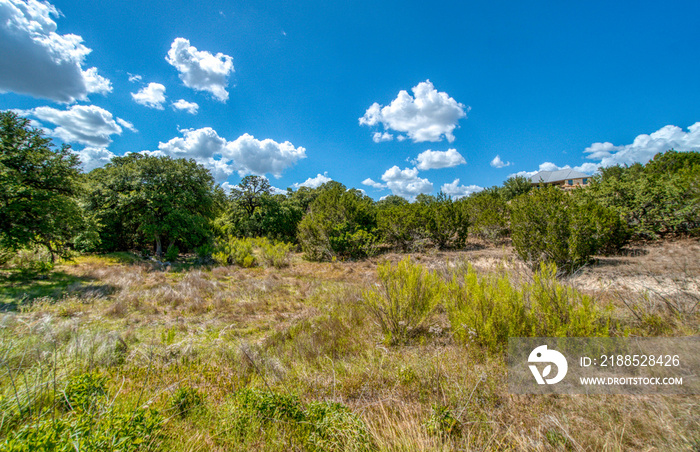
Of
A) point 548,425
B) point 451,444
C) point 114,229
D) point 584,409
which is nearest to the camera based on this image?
point 451,444

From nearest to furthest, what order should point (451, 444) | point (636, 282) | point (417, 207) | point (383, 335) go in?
point (451, 444)
point (383, 335)
point (636, 282)
point (417, 207)

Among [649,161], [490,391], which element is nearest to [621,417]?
[490,391]

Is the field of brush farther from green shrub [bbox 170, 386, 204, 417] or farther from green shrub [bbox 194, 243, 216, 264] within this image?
green shrub [bbox 194, 243, 216, 264]

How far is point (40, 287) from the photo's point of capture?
7.75m

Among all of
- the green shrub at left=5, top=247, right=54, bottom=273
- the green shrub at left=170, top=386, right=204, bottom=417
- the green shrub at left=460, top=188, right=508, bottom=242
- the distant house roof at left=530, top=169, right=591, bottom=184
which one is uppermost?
the distant house roof at left=530, top=169, right=591, bottom=184

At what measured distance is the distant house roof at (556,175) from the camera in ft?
182

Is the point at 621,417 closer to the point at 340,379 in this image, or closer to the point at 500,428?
the point at 500,428

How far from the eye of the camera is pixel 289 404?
2.18 metres

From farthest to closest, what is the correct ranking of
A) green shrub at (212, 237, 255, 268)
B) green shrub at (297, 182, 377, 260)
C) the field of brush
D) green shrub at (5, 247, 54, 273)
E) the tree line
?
green shrub at (297, 182, 377, 260)
green shrub at (212, 237, 255, 268)
green shrub at (5, 247, 54, 273)
the tree line
the field of brush

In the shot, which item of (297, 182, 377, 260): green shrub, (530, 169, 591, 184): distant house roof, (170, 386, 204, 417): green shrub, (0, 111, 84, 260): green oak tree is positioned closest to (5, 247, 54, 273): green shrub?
(0, 111, 84, 260): green oak tree

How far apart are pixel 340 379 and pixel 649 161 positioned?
3378 cm

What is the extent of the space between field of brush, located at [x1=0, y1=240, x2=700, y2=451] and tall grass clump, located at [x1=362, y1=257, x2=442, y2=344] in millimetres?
91

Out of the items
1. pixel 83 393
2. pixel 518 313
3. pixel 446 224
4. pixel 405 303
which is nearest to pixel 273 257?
pixel 446 224

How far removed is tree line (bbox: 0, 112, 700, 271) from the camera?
312 inches
